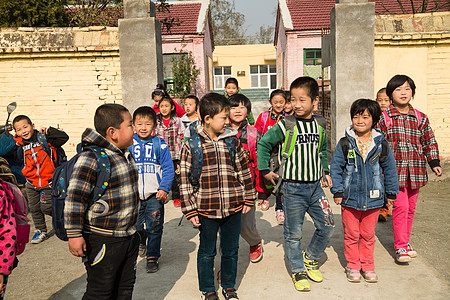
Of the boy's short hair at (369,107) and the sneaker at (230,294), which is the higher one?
the boy's short hair at (369,107)

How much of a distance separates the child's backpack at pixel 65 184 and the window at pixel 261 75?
29865 mm

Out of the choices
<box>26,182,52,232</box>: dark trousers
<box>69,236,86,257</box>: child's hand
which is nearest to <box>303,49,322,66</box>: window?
<box>26,182,52,232</box>: dark trousers

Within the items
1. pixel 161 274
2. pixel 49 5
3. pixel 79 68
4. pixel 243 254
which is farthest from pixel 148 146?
pixel 49 5

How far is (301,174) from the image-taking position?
3693mm

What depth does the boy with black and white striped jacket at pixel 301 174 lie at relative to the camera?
3711 millimetres

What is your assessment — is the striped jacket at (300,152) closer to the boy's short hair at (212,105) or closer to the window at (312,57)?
the boy's short hair at (212,105)

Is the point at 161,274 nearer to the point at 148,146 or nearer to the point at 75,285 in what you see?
the point at 75,285

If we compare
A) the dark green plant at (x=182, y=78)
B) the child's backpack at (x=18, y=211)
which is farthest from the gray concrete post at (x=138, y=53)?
the dark green plant at (x=182, y=78)

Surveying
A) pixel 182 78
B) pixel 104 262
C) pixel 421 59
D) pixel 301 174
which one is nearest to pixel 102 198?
pixel 104 262

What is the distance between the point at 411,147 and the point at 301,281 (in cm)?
195

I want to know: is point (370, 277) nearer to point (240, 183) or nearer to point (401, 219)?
point (401, 219)

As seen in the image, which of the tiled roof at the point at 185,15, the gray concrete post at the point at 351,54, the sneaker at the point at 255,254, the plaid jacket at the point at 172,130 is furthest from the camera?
the tiled roof at the point at 185,15

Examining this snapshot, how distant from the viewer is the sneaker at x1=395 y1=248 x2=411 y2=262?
4.05 m

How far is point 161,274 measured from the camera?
13.6 ft
